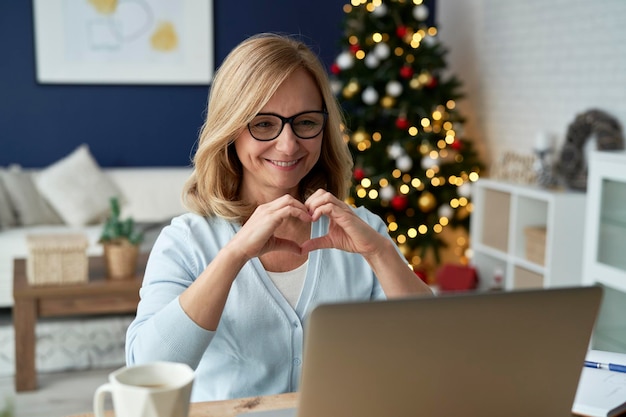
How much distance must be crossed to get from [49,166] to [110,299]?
1.88 meters

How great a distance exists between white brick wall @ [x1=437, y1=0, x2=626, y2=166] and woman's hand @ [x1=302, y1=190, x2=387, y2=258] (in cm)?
255

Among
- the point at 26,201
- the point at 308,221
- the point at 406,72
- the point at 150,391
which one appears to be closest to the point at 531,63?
the point at 406,72

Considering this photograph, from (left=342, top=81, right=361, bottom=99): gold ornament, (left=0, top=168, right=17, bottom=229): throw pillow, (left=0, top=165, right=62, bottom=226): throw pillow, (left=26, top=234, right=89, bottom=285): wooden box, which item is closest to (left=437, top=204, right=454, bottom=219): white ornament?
(left=342, top=81, right=361, bottom=99): gold ornament

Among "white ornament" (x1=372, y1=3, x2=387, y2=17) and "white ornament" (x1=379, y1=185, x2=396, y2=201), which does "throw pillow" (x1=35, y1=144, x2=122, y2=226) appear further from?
"white ornament" (x1=372, y1=3, x2=387, y2=17)

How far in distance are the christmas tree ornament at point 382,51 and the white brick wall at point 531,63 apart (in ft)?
2.34

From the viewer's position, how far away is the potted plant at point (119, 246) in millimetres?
3473

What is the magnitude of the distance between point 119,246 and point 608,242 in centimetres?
211

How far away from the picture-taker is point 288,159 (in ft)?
4.85

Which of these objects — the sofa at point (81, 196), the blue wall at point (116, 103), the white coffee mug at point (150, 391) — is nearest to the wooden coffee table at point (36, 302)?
the sofa at point (81, 196)

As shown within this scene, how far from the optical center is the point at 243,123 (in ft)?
4.70

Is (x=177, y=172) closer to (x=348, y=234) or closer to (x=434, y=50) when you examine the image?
(x=434, y=50)

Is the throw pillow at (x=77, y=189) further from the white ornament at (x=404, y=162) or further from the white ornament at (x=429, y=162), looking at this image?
the white ornament at (x=429, y=162)

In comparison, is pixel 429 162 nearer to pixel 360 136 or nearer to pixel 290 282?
pixel 360 136

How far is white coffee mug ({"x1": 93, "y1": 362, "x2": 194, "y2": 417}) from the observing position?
0.79 metres
